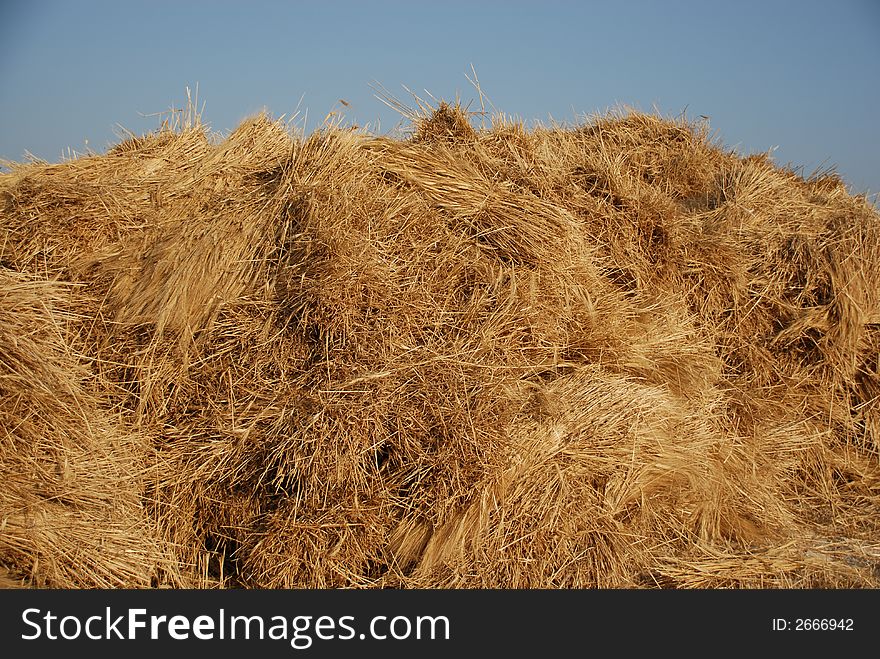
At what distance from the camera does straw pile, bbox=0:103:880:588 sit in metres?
2.85

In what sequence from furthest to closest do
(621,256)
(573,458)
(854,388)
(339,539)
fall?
(854,388), (621,256), (573,458), (339,539)

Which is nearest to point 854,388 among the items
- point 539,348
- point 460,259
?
point 539,348

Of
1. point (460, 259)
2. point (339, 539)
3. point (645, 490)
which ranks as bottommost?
point (339, 539)

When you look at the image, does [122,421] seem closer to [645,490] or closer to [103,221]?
[103,221]

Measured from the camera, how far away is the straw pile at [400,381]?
112 inches

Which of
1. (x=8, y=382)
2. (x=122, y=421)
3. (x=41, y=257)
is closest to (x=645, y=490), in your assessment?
(x=122, y=421)

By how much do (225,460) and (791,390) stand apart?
2.77 metres

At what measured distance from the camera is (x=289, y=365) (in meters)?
3.06

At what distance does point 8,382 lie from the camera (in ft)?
9.36

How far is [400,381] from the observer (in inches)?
118

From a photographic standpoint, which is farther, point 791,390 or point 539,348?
point 791,390

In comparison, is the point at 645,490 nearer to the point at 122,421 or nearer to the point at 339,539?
the point at 339,539

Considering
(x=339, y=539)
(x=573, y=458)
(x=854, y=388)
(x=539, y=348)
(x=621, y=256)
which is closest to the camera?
(x=339, y=539)

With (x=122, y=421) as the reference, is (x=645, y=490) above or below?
below
